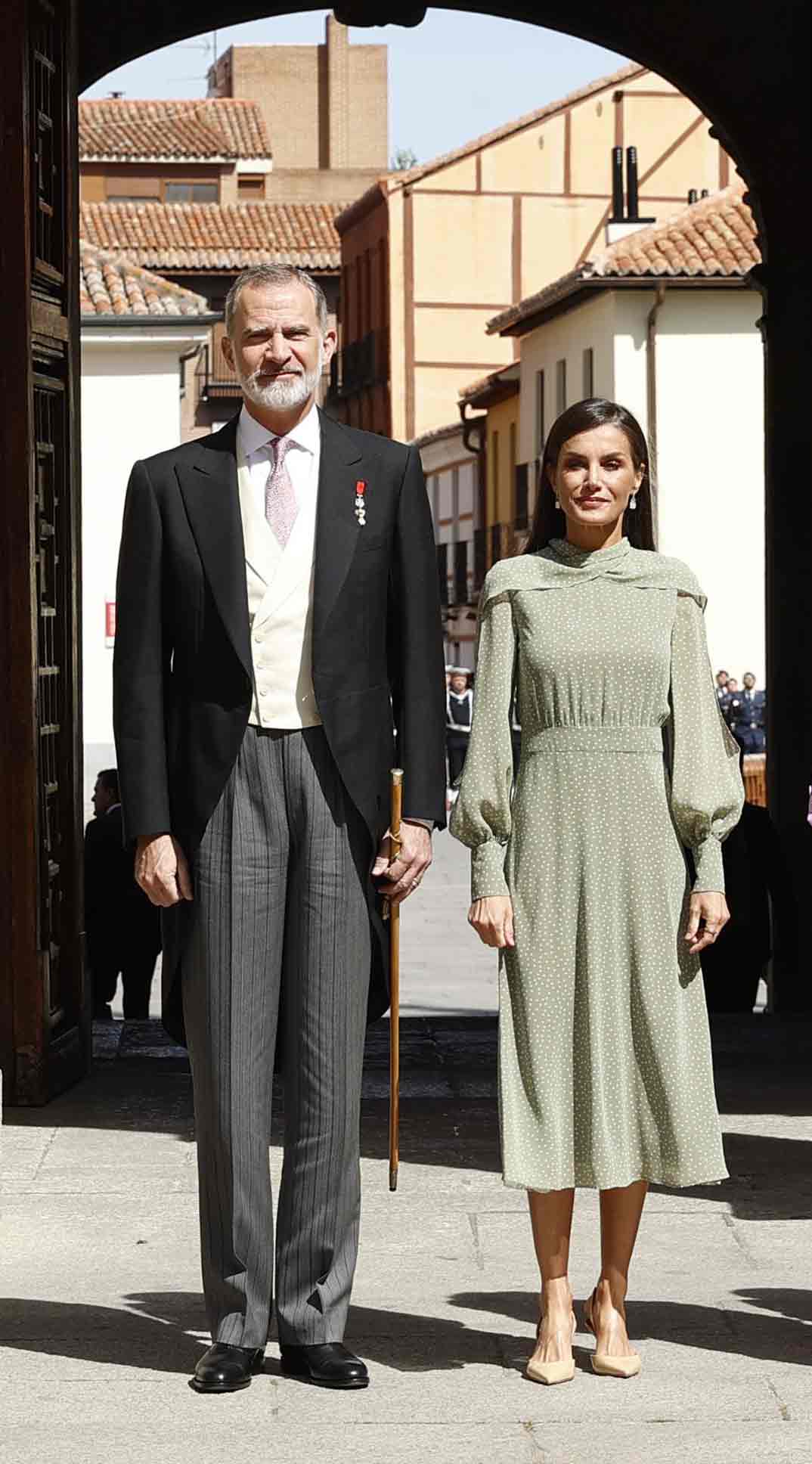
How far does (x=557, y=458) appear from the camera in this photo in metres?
5.36

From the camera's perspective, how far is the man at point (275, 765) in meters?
5.28

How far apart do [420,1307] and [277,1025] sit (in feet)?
3.13

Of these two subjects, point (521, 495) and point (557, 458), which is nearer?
point (557, 458)

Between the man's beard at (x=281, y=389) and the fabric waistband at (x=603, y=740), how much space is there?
0.81m

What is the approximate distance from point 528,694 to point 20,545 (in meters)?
3.62

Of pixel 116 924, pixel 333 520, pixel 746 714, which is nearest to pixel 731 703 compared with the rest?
pixel 746 714

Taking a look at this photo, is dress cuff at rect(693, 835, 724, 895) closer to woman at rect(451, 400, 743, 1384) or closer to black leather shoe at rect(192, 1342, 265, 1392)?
woman at rect(451, 400, 743, 1384)

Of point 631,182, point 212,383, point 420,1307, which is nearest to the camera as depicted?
point 420,1307

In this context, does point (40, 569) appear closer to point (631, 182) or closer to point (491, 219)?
point (631, 182)

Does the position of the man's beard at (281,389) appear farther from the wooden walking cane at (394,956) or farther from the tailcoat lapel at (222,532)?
the wooden walking cane at (394,956)

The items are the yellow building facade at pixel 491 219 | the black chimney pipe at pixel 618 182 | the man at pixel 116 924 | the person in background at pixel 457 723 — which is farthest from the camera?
the yellow building facade at pixel 491 219

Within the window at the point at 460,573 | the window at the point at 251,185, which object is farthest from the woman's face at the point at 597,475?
the window at the point at 251,185

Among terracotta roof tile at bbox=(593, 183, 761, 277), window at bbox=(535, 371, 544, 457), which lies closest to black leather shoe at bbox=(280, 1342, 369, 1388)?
terracotta roof tile at bbox=(593, 183, 761, 277)

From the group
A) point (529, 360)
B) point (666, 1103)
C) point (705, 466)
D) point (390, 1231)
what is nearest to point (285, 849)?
point (666, 1103)
